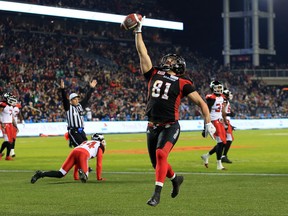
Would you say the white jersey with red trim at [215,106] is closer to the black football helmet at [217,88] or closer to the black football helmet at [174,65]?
the black football helmet at [217,88]

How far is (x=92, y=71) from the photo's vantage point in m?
53.8

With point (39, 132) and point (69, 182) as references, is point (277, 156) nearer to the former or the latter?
point (69, 182)

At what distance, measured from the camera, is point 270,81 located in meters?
72.5

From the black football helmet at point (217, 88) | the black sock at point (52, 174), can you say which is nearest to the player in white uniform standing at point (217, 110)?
Result: the black football helmet at point (217, 88)

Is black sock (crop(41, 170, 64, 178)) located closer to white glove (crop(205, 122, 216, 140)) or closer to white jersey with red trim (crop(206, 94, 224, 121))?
white glove (crop(205, 122, 216, 140))

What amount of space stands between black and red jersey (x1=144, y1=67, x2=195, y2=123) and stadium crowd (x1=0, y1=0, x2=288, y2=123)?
32.7 m

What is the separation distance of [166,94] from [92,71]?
4475 centimetres

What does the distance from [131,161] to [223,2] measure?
53.7 m

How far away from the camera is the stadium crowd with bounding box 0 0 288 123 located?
46.0 meters

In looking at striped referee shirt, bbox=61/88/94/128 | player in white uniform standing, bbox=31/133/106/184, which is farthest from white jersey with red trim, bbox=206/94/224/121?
player in white uniform standing, bbox=31/133/106/184

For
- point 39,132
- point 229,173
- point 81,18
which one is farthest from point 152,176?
point 81,18

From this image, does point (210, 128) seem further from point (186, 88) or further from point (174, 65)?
point (174, 65)

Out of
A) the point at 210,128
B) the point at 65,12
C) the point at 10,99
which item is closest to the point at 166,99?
the point at 210,128

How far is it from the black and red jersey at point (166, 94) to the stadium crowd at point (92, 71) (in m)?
32.7
